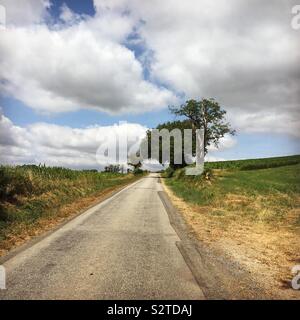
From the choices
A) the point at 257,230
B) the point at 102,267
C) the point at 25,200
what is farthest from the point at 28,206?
the point at 257,230

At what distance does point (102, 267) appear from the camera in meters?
7.63

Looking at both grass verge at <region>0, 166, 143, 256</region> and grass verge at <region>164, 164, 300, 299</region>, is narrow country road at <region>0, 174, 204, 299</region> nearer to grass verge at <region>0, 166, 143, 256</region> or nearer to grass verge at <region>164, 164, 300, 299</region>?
grass verge at <region>0, 166, 143, 256</region>

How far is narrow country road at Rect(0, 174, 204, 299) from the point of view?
6152 mm

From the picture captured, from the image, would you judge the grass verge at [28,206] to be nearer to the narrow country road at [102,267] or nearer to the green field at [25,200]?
the green field at [25,200]

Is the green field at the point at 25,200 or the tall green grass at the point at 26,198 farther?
the tall green grass at the point at 26,198

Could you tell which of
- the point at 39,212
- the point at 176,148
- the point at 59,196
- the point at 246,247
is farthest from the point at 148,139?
the point at 246,247

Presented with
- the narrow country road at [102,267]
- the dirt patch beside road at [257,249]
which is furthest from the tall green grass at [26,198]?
the dirt patch beside road at [257,249]

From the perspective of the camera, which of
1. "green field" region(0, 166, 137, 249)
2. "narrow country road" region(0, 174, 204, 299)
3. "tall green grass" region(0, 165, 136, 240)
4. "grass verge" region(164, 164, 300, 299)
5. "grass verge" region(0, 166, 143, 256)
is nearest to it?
"narrow country road" region(0, 174, 204, 299)

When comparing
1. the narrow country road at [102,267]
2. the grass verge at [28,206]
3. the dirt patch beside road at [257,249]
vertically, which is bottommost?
the dirt patch beside road at [257,249]

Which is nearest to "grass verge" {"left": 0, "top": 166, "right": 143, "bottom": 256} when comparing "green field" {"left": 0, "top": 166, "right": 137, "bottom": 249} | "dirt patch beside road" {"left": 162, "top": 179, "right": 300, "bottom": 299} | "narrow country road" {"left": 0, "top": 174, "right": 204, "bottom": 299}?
"green field" {"left": 0, "top": 166, "right": 137, "bottom": 249}

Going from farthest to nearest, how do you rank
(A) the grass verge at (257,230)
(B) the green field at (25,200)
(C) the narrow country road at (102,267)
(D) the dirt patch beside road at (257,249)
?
(B) the green field at (25,200) < (A) the grass verge at (257,230) < (D) the dirt patch beside road at (257,249) < (C) the narrow country road at (102,267)

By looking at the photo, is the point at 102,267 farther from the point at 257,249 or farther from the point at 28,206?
the point at 28,206

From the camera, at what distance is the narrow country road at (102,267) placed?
615cm
